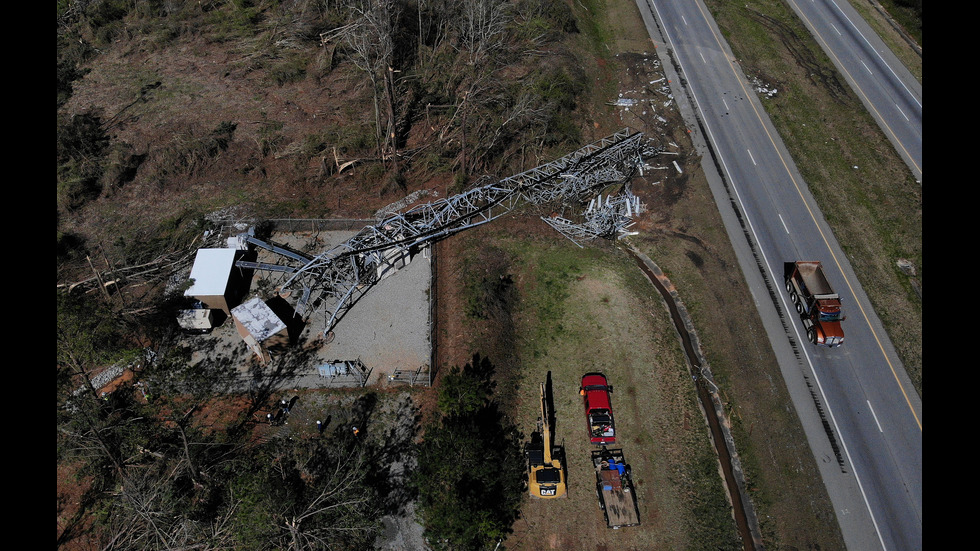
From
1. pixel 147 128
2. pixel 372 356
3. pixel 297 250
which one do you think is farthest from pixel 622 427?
pixel 147 128

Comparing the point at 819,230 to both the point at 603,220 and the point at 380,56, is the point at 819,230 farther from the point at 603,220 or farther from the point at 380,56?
the point at 380,56

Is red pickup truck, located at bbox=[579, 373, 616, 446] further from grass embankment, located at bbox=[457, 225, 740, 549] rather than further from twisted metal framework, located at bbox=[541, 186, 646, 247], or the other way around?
twisted metal framework, located at bbox=[541, 186, 646, 247]

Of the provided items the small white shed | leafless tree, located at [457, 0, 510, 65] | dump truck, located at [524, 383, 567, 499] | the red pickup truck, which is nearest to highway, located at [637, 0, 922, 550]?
the red pickup truck

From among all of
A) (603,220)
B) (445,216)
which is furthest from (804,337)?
(445,216)

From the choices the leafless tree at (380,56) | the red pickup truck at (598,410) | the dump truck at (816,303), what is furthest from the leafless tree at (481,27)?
the red pickup truck at (598,410)

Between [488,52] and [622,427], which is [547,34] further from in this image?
[622,427]
